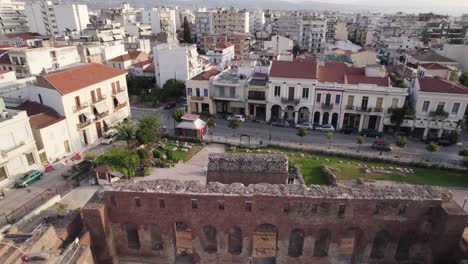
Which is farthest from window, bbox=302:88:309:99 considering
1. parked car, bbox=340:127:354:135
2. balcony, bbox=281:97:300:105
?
parked car, bbox=340:127:354:135

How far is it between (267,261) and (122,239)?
989 cm

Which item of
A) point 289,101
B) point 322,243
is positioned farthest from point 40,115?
point 289,101

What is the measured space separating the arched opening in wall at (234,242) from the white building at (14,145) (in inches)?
897

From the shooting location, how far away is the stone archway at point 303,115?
45.0 metres

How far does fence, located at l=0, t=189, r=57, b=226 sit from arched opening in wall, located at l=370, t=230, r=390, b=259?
26.4 meters

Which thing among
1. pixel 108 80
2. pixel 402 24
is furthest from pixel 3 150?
pixel 402 24

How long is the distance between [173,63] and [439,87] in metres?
44.5

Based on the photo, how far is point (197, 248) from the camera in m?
19.1

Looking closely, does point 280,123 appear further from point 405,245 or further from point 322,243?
point 405,245

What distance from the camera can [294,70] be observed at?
4309cm

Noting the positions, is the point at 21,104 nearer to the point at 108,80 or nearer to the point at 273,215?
the point at 108,80

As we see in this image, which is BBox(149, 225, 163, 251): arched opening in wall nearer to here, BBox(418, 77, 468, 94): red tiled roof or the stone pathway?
the stone pathway

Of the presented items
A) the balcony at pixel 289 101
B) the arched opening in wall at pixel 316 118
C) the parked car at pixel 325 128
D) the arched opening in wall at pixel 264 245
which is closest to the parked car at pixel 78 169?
the arched opening in wall at pixel 264 245

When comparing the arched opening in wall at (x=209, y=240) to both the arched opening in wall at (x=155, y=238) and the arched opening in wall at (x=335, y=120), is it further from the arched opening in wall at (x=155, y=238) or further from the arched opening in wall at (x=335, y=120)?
the arched opening in wall at (x=335, y=120)
